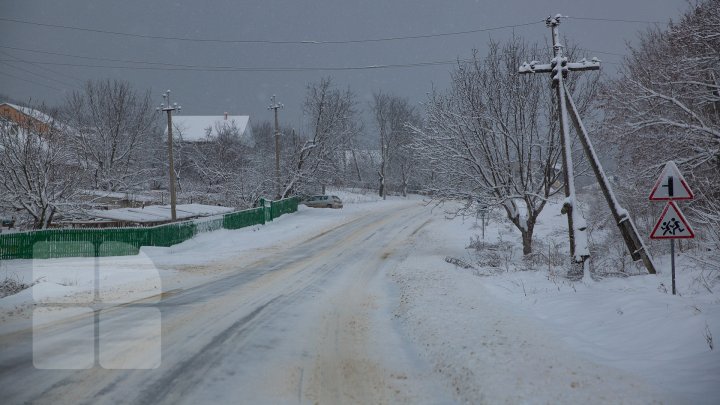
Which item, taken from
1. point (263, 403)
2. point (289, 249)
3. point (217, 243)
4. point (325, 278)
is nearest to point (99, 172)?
point (217, 243)

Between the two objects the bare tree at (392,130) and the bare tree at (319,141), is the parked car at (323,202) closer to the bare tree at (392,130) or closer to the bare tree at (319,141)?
the bare tree at (319,141)

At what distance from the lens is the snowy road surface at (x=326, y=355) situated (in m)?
5.02

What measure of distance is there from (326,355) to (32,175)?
22.8 m

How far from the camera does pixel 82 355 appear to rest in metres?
6.30

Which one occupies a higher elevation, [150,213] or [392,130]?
[392,130]

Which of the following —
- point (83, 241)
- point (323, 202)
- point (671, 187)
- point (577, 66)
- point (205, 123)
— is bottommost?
point (83, 241)

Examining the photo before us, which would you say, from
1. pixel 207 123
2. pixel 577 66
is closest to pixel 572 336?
pixel 577 66

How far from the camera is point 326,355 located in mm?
6633

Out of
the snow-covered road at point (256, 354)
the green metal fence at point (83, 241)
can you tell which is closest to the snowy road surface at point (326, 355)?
the snow-covered road at point (256, 354)

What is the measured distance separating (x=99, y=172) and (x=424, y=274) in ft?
148

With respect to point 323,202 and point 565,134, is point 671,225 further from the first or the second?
point 323,202

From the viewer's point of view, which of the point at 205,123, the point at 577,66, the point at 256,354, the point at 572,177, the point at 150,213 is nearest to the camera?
the point at 256,354

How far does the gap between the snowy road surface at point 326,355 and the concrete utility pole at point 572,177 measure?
3296 mm

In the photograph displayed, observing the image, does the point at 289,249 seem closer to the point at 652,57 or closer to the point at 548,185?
the point at 548,185
